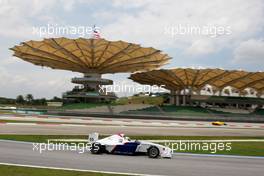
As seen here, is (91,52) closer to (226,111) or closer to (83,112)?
(83,112)

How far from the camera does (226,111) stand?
313 feet

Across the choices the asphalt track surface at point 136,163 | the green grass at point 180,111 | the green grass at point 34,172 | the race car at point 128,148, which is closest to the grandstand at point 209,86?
the green grass at point 180,111

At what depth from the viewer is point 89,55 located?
8775 centimetres

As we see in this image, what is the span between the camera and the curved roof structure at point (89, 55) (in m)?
81.1

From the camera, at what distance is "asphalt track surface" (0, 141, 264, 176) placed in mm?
13711

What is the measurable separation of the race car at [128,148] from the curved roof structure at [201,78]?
68.8m

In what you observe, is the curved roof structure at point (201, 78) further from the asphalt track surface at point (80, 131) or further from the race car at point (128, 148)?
the race car at point (128, 148)

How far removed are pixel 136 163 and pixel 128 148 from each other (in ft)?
8.64

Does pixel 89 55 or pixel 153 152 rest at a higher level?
pixel 89 55

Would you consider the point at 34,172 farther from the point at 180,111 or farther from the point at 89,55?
the point at 89,55

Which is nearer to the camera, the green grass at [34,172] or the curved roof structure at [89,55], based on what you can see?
the green grass at [34,172]

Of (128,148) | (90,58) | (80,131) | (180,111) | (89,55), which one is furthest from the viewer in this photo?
(90,58)

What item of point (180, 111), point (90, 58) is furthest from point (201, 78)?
point (90, 58)

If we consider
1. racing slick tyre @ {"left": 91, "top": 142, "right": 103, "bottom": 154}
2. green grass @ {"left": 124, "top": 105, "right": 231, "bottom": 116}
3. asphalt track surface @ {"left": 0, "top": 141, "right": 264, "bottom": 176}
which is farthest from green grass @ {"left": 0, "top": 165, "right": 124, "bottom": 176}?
green grass @ {"left": 124, "top": 105, "right": 231, "bottom": 116}
